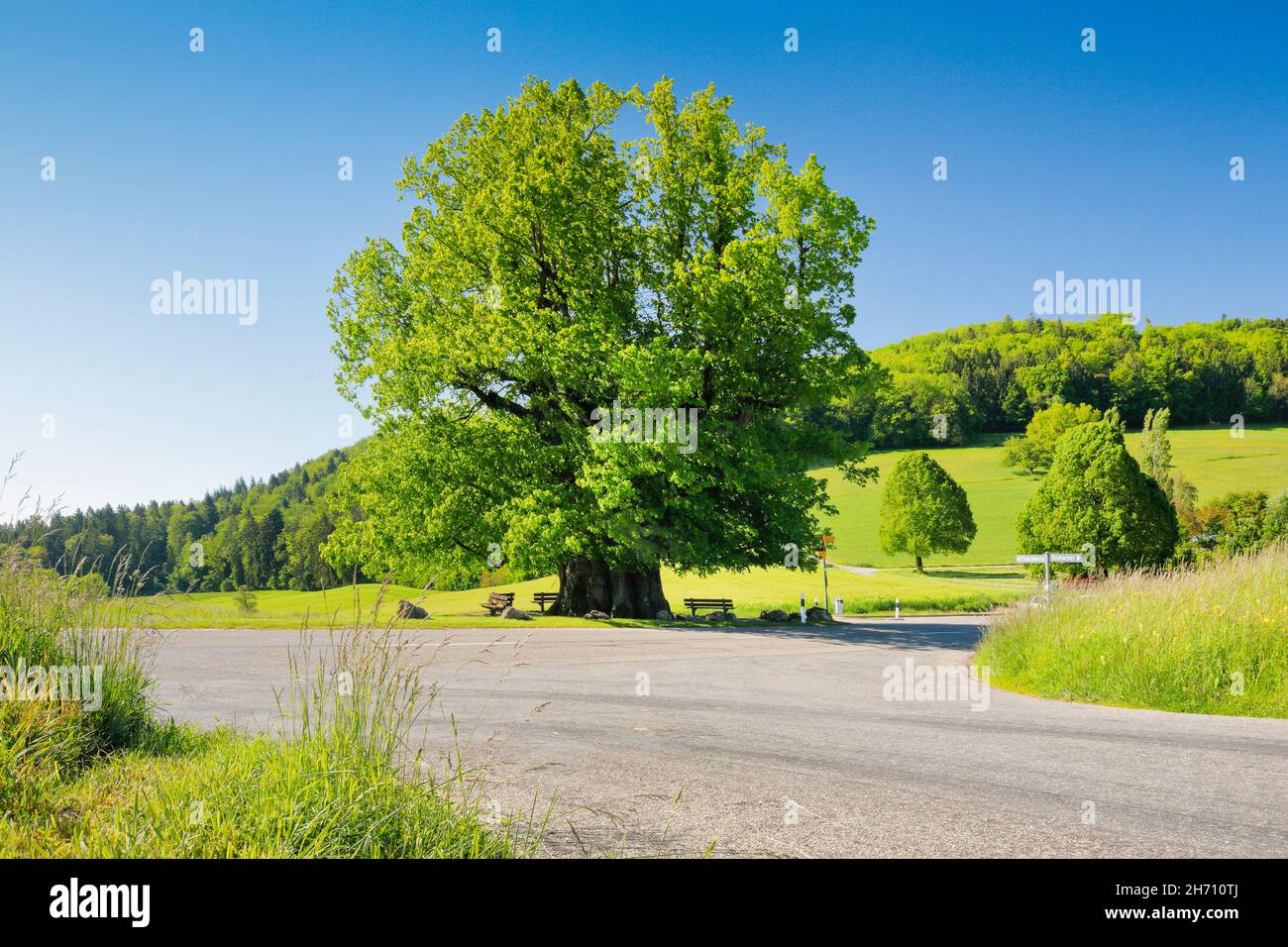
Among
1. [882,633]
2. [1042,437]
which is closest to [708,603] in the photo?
[882,633]

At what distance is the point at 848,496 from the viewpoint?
9925cm

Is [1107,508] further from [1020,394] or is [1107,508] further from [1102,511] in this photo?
[1020,394]

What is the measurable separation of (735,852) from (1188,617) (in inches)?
369

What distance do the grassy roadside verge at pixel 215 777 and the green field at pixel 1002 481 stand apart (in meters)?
71.3

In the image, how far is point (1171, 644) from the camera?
35.2ft

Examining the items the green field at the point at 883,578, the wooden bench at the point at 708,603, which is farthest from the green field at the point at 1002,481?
the wooden bench at the point at 708,603

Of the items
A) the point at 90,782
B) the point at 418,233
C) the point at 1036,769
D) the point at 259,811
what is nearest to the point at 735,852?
the point at 259,811

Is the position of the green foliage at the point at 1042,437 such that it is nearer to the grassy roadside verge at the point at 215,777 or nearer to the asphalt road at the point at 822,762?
the asphalt road at the point at 822,762

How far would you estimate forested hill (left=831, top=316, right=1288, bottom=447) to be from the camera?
104688mm

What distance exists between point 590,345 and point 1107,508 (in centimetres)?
3873

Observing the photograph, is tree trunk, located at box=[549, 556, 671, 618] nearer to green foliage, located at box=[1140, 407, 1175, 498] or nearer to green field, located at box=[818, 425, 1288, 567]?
green foliage, located at box=[1140, 407, 1175, 498]

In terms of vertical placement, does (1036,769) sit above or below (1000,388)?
below

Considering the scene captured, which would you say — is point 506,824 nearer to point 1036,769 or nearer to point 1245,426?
point 1036,769

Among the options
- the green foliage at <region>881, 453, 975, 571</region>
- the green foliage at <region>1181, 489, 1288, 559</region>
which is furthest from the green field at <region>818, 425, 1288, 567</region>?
the green foliage at <region>1181, 489, 1288, 559</region>
